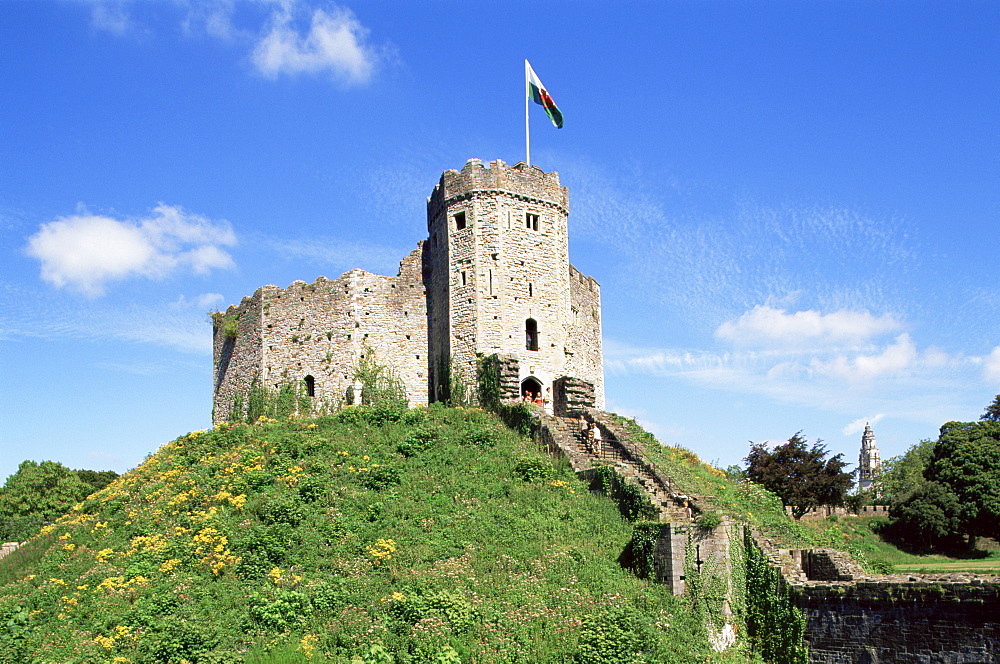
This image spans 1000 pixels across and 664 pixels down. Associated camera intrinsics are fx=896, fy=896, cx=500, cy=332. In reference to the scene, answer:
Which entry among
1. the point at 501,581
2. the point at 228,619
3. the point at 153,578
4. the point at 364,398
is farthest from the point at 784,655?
the point at 364,398

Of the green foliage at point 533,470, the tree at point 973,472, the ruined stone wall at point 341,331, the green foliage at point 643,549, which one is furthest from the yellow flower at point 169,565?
the tree at point 973,472

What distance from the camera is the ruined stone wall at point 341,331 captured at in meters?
36.5

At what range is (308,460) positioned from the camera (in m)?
26.4

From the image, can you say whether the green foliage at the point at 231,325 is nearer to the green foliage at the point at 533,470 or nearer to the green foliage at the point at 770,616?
the green foliage at the point at 533,470

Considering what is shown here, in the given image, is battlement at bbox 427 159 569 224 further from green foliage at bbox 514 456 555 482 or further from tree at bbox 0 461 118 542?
tree at bbox 0 461 118 542

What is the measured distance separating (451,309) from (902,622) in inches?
814

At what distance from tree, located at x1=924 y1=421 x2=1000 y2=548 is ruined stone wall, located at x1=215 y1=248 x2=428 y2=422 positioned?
27.2m

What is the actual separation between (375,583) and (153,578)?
202 inches

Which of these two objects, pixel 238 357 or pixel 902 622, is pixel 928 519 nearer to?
pixel 902 622

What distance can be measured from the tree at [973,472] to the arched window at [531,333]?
23441mm

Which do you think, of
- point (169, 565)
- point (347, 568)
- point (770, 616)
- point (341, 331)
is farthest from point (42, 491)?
point (770, 616)

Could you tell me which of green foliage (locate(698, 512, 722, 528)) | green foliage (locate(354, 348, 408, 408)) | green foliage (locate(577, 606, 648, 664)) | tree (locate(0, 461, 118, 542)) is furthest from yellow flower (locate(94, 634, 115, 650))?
tree (locate(0, 461, 118, 542))

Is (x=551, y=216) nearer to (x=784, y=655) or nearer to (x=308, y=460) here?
(x=308, y=460)

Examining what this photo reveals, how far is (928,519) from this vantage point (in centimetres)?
4212
